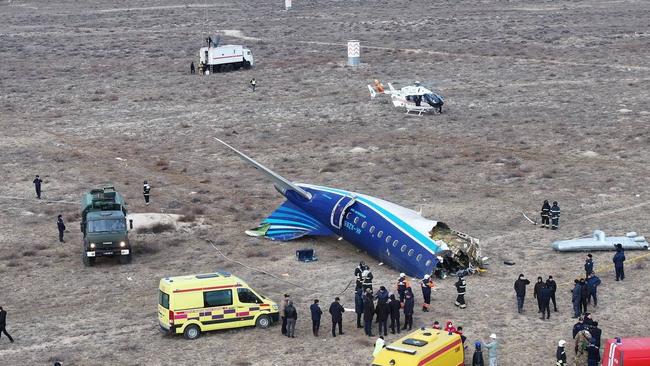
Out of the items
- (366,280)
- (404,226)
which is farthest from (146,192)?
(366,280)

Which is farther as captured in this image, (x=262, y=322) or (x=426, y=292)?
(x=426, y=292)

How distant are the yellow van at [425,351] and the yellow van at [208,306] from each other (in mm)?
5926

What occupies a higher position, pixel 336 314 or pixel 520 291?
pixel 520 291

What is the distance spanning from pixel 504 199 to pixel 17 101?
1620 inches

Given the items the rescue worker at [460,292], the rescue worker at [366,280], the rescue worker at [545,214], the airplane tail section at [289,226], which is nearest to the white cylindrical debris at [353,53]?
the airplane tail section at [289,226]

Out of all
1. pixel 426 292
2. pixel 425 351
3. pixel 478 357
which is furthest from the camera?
pixel 426 292

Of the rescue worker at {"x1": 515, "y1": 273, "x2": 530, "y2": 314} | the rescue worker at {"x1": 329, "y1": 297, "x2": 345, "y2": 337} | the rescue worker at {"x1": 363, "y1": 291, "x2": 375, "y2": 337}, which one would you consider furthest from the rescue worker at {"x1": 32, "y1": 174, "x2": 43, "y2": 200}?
the rescue worker at {"x1": 515, "y1": 273, "x2": 530, "y2": 314}

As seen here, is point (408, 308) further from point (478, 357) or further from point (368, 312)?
point (478, 357)

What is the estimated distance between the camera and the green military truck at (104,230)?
1487 inches

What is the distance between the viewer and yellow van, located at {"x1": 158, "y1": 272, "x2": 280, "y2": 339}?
30.3 meters

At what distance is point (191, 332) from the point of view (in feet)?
100

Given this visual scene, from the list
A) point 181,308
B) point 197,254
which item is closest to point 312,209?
point 197,254

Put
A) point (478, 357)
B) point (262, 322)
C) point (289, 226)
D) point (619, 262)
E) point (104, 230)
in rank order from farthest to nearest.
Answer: point (289, 226) → point (104, 230) → point (619, 262) → point (262, 322) → point (478, 357)

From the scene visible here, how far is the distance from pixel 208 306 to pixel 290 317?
2387 millimetres
